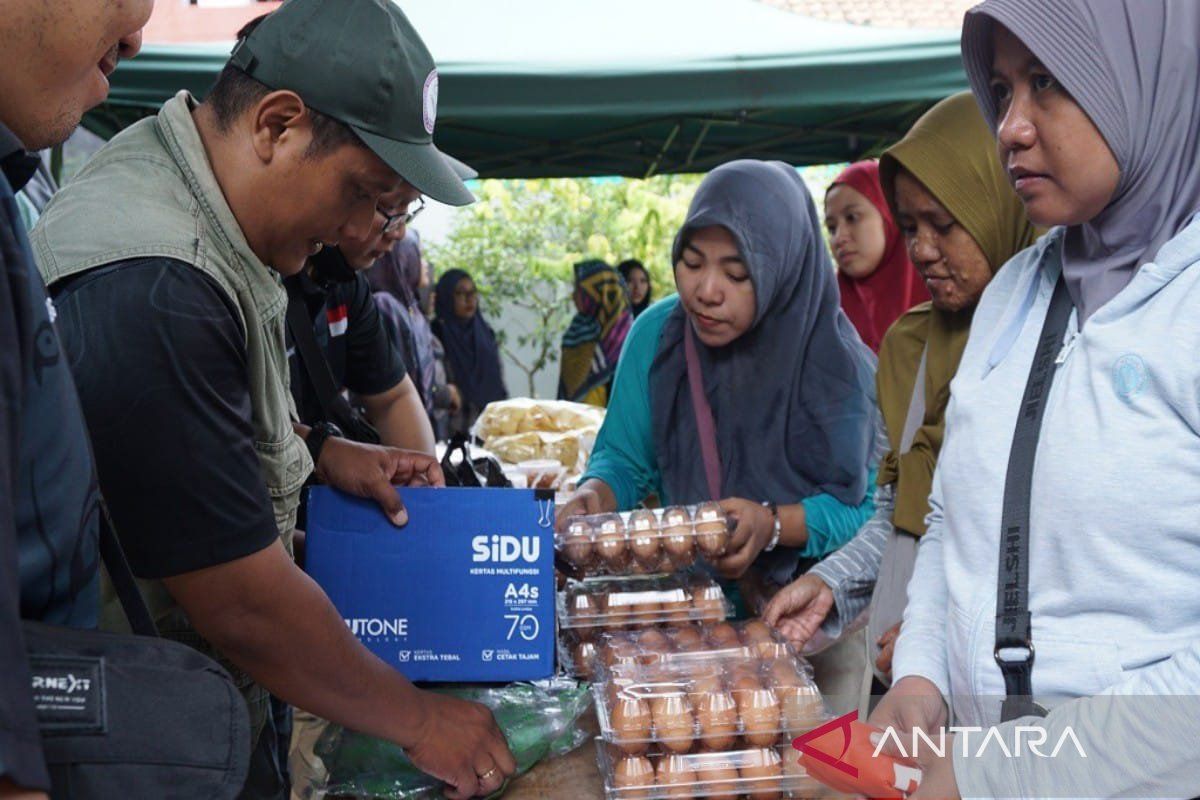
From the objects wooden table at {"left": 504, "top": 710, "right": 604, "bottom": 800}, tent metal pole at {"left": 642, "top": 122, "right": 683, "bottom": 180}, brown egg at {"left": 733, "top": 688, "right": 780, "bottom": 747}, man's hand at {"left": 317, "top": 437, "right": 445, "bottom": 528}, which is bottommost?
wooden table at {"left": 504, "top": 710, "right": 604, "bottom": 800}

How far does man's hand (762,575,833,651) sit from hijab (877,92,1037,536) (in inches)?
9.2

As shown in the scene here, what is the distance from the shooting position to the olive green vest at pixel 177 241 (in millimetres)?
1311

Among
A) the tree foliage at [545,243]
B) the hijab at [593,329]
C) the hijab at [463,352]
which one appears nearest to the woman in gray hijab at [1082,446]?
the hijab at [593,329]

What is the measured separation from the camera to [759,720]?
64.2 inches

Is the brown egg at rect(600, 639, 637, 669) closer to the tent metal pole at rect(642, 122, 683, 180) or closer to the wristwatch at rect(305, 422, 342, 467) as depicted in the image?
the wristwatch at rect(305, 422, 342, 467)

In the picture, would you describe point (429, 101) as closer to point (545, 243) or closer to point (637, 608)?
point (637, 608)

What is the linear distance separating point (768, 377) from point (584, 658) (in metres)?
0.85

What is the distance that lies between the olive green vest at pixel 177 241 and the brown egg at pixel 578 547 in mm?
667

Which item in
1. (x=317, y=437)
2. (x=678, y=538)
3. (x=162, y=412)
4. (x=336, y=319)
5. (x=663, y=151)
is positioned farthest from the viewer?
(x=663, y=151)

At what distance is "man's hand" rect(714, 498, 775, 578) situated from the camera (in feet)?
7.33

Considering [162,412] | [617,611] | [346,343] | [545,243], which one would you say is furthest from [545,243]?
[162,412]

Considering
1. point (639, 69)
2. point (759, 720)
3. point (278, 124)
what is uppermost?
point (639, 69)

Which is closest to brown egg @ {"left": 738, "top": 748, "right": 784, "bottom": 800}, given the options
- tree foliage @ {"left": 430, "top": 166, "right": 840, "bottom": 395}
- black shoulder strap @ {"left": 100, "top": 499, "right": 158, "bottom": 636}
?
black shoulder strap @ {"left": 100, "top": 499, "right": 158, "bottom": 636}

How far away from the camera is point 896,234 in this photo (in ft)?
12.7
